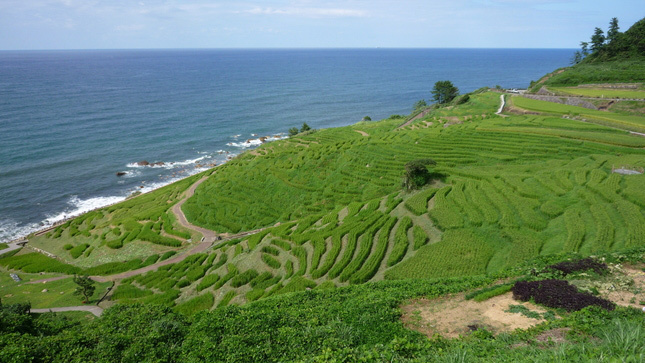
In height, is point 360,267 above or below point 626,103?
below

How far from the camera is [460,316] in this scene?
18.9 metres

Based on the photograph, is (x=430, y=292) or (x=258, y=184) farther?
(x=258, y=184)

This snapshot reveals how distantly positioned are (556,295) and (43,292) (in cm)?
4921

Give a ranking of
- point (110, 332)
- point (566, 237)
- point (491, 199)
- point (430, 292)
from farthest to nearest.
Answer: point (491, 199) → point (566, 237) → point (430, 292) → point (110, 332)

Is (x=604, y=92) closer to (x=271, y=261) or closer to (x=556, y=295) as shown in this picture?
(x=556, y=295)

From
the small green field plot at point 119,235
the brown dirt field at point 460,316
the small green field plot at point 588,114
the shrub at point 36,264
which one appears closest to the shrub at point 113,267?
the small green field plot at point 119,235

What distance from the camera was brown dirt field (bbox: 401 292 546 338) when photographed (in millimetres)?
17469

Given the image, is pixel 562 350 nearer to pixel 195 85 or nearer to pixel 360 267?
pixel 360 267

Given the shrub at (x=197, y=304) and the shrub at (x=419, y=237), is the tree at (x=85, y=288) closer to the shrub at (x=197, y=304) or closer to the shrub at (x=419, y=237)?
the shrub at (x=197, y=304)

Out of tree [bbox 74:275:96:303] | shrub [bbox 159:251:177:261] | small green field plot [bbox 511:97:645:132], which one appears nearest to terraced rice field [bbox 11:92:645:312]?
small green field plot [bbox 511:97:645:132]

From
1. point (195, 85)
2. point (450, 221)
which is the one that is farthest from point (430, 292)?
point (195, 85)

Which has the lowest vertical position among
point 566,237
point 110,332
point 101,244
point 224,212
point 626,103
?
point 101,244

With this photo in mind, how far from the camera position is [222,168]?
221 feet

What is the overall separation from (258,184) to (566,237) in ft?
142
